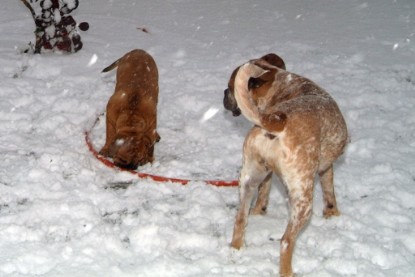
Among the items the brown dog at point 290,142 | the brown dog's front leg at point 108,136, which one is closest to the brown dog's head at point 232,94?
the brown dog at point 290,142

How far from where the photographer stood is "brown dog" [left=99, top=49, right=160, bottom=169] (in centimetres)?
510

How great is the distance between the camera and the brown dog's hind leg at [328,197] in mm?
4590

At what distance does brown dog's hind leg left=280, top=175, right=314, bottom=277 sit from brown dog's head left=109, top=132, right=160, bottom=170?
1.94m

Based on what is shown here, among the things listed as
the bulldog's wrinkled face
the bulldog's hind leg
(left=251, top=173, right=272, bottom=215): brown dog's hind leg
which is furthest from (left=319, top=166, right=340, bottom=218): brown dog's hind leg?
the bulldog's wrinkled face

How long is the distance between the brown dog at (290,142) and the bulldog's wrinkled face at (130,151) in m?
1.46

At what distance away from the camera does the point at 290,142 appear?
A: 140 inches

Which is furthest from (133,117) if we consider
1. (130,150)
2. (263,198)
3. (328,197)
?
(328,197)

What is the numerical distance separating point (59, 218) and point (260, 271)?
171 cm

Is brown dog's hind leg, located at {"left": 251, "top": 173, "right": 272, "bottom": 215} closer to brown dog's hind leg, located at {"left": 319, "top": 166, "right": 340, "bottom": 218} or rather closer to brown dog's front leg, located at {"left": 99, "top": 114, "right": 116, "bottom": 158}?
brown dog's hind leg, located at {"left": 319, "top": 166, "right": 340, "bottom": 218}

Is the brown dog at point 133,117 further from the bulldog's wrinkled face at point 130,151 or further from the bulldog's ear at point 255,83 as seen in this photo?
the bulldog's ear at point 255,83

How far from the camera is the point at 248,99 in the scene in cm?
350

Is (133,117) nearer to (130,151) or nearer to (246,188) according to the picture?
(130,151)

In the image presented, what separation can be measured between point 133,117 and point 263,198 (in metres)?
1.55

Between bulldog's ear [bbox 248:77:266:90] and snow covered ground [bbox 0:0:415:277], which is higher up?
bulldog's ear [bbox 248:77:266:90]
